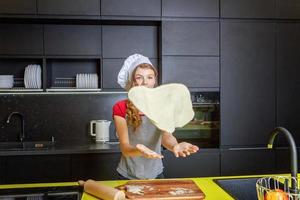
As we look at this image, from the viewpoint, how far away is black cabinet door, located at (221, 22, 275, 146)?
2.84 metres

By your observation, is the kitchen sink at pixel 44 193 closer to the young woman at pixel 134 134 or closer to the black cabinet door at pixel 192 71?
the young woman at pixel 134 134

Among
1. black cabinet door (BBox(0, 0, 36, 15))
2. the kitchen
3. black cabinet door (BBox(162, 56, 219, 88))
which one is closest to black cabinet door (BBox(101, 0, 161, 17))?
the kitchen

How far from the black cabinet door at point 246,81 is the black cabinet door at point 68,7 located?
1.11m

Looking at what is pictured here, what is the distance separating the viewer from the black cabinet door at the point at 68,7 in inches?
105

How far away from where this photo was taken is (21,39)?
Answer: 2.88 metres

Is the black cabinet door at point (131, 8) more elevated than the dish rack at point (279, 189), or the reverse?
the black cabinet door at point (131, 8)

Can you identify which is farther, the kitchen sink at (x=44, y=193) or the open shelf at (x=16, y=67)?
the open shelf at (x=16, y=67)

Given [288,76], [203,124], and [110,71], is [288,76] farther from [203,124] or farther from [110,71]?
[110,71]

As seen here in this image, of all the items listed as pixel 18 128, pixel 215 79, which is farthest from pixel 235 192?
pixel 18 128

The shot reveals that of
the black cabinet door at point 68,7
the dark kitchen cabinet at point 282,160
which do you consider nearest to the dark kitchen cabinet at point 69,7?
the black cabinet door at point 68,7

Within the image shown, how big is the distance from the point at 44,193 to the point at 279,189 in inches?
34.1

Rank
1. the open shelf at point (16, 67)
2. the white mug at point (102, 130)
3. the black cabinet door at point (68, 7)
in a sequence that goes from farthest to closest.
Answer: the open shelf at point (16, 67) < the white mug at point (102, 130) < the black cabinet door at point (68, 7)

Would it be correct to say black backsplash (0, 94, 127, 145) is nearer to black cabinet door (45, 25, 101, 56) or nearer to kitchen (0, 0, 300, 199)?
kitchen (0, 0, 300, 199)

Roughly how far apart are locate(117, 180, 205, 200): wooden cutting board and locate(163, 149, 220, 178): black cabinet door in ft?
4.69
